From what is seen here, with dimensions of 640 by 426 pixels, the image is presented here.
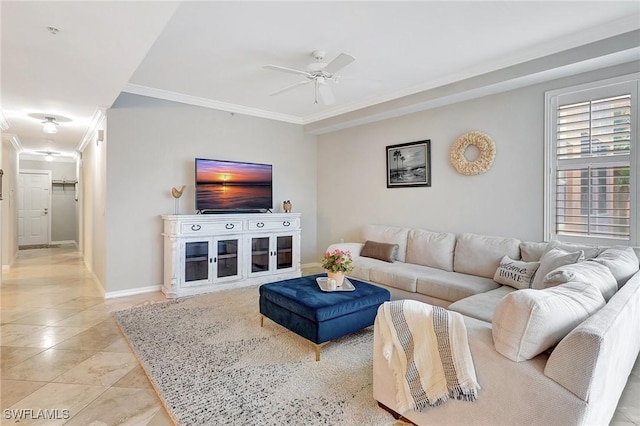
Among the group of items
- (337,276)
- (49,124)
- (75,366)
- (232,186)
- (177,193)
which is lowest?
(75,366)

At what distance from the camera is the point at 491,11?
102 inches

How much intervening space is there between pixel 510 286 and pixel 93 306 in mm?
4617

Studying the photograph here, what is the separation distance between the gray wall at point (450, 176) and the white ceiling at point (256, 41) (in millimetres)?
529

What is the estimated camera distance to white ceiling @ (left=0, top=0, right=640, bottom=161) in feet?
7.57

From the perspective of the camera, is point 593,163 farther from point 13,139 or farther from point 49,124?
point 13,139

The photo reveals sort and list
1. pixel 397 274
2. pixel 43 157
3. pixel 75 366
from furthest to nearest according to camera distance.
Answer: pixel 43 157 < pixel 397 274 < pixel 75 366

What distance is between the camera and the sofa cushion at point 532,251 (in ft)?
10.7

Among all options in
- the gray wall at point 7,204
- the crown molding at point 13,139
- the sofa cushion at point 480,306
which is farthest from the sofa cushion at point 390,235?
the crown molding at point 13,139

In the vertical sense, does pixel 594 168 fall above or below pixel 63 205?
above

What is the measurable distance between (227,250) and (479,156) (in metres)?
3.55

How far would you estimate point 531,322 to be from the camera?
1440 millimetres

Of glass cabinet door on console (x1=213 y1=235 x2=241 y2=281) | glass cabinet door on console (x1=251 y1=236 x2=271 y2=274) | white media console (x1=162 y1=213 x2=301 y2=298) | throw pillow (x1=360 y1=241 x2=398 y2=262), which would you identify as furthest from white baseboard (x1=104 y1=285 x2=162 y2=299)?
throw pillow (x1=360 y1=241 x2=398 y2=262)

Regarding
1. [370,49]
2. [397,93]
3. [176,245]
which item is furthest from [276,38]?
[176,245]

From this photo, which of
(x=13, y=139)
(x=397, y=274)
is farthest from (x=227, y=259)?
(x=13, y=139)
